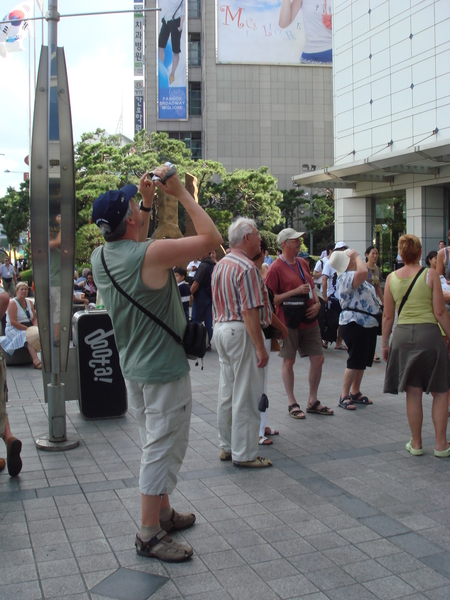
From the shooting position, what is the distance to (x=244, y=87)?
61688 millimetres

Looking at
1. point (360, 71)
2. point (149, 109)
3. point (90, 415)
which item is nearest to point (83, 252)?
point (360, 71)

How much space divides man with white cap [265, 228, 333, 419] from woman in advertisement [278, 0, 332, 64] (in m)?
61.9

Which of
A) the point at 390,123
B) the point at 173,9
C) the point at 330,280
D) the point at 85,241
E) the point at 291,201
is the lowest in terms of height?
the point at 330,280

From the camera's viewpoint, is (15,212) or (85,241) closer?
(85,241)

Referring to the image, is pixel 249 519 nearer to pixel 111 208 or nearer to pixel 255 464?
pixel 255 464

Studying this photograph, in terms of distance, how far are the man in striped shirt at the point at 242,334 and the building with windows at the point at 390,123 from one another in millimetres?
13310

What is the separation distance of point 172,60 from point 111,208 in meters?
62.9

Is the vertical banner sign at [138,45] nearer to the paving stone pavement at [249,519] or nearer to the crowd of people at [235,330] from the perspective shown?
the crowd of people at [235,330]

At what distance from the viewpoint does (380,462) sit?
5223 millimetres

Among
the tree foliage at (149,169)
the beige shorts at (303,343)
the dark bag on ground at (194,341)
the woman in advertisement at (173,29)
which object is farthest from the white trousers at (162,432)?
the woman in advertisement at (173,29)

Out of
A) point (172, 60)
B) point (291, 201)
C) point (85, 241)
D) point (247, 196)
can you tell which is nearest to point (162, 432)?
point (85, 241)

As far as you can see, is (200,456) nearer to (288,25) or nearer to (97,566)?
(97,566)

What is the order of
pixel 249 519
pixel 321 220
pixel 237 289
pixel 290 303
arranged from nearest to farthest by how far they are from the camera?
pixel 249 519, pixel 237 289, pixel 290 303, pixel 321 220

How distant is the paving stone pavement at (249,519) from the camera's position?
3270 millimetres
